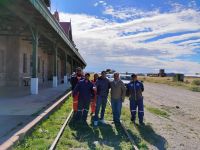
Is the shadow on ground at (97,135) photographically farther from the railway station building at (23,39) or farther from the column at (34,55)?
the column at (34,55)

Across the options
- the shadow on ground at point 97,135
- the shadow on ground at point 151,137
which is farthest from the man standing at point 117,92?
the shadow on ground at point 151,137

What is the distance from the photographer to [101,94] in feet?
40.3

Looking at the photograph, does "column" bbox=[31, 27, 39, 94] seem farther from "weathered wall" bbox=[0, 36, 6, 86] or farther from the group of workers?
the group of workers

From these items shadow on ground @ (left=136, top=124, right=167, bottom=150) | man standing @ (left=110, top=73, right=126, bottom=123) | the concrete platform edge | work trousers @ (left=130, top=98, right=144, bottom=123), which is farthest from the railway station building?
shadow on ground @ (left=136, top=124, right=167, bottom=150)

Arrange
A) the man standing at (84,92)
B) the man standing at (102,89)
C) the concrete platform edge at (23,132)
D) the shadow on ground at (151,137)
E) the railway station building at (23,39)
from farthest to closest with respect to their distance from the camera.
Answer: the railway station building at (23,39), the man standing at (102,89), the man standing at (84,92), the shadow on ground at (151,137), the concrete platform edge at (23,132)

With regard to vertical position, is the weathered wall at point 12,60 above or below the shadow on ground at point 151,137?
above

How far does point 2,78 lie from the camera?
2672cm

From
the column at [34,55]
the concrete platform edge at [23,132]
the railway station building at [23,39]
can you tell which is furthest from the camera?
the column at [34,55]

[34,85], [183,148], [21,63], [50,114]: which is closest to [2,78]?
[21,63]

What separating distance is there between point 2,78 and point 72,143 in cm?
1883

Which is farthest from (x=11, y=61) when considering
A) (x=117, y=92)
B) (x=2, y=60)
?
(x=117, y=92)

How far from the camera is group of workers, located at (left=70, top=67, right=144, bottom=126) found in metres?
11.8

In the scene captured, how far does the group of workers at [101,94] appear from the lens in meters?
11.8

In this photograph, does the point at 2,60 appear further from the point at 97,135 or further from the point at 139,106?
the point at 97,135
